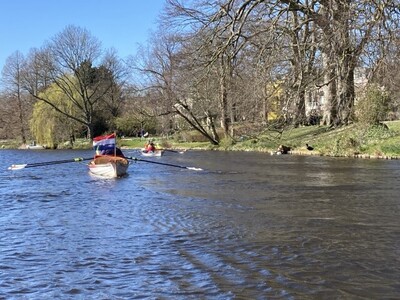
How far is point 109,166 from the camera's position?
23125mm

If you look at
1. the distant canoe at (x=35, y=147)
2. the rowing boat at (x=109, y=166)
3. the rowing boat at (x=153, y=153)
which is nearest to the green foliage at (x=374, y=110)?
the rowing boat at (x=109, y=166)

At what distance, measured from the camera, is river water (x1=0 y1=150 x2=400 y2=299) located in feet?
22.9

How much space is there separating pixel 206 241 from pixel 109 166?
14.1 m

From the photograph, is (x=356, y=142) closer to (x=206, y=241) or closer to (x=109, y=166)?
(x=109, y=166)

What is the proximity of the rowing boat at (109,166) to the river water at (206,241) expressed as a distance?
4.56m

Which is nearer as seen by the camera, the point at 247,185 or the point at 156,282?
the point at 156,282

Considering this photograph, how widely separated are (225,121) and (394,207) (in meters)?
34.7

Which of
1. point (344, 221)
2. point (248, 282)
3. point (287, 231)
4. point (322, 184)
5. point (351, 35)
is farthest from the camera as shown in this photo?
point (322, 184)

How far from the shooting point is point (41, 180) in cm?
2256

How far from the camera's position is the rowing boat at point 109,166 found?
75.9 ft

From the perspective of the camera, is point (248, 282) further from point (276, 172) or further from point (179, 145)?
point (179, 145)

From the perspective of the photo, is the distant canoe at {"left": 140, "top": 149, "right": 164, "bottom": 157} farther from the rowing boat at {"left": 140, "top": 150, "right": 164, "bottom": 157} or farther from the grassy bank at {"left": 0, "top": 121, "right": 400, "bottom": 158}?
the grassy bank at {"left": 0, "top": 121, "right": 400, "bottom": 158}

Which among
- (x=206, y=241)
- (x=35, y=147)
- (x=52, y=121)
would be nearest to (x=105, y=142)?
(x=206, y=241)

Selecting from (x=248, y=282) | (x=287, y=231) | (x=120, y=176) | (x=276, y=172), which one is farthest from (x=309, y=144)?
(x=248, y=282)
